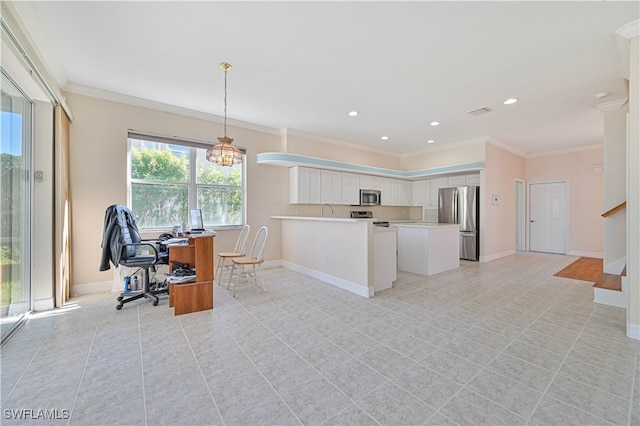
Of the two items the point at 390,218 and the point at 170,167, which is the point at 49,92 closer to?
the point at 170,167

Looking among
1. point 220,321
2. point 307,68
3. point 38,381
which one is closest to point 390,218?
point 307,68

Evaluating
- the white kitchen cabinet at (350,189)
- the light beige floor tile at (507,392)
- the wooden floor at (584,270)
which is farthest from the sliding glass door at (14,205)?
the wooden floor at (584,270)

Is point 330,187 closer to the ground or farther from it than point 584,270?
farther from it

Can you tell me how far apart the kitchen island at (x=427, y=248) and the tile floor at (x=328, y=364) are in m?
1.44

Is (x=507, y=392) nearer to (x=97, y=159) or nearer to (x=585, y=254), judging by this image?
(x=97, y=159)

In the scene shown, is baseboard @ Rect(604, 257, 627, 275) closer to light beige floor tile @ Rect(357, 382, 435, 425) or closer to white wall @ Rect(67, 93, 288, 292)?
light beige floor tile @ Rect(357, 382, 435, 425)

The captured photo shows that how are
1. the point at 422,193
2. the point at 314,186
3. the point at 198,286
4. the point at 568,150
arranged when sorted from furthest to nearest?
the point at 422,193 → the point at 568,150 → the point at 314,186 → the point at 198,286

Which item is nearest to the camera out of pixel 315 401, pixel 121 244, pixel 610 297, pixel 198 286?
pixel 315 401

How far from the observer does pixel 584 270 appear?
5.00 metres

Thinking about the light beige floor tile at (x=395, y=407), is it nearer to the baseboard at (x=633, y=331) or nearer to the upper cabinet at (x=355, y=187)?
the baseboard at (x=633, y=331)

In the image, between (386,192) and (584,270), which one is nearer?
(584,270)

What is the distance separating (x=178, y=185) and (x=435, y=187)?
6.11 m

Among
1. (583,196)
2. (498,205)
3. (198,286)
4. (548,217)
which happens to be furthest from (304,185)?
(583,196)

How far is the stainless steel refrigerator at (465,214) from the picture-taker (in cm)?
596
